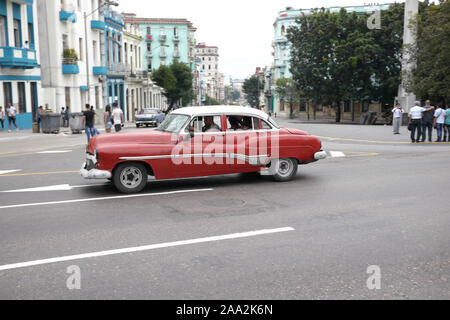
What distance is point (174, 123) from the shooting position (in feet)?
33.2

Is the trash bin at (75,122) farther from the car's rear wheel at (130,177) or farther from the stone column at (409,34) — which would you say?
the stone column at (409,34)

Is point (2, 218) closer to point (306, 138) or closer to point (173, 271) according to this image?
point (173, 271)

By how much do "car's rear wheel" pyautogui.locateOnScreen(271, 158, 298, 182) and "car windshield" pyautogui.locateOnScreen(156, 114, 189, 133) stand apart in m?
2.22

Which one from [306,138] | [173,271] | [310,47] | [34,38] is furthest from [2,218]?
[310,47]

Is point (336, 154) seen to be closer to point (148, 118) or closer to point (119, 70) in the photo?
point (148, 118)

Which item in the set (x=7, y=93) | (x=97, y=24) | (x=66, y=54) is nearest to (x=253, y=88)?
(x=97, y=24)

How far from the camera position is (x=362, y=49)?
1793 inches

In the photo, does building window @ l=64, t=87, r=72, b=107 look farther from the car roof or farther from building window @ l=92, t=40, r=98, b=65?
the car roof

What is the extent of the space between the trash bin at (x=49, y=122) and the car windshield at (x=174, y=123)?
20.0 metres

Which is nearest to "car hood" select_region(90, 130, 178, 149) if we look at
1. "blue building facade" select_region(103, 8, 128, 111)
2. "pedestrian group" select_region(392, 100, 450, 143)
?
"pedestrian group" select_region(392, 100, 450, 143)

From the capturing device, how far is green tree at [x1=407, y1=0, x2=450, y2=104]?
2698 centimetres

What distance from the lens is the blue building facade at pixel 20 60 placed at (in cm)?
2930

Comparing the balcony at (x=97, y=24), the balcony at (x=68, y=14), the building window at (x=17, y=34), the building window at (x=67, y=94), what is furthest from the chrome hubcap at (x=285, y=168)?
the balcony at (x=97, y=24)

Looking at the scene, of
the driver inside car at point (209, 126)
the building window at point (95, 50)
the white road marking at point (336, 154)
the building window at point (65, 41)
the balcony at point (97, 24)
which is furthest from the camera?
the building window at point (95, 50)
